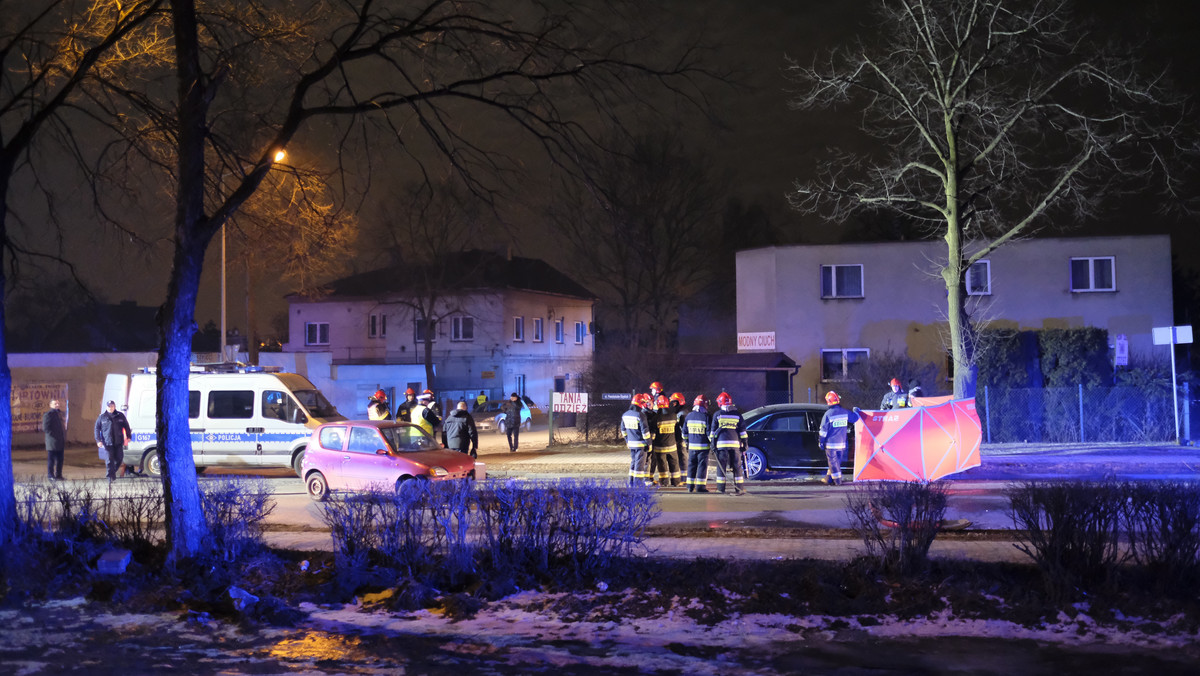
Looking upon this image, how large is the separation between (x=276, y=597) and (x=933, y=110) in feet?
59.4

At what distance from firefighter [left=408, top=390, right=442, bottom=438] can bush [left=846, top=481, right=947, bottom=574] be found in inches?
441

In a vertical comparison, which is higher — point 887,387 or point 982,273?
point 982,273

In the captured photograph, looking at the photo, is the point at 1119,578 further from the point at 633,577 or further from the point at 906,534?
the point at 633,577

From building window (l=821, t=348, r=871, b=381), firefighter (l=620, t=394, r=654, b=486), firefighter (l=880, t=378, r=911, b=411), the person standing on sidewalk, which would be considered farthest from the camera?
building window (l=821, t=348, r=871, b=381)

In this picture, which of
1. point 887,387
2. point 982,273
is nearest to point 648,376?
point 887,387

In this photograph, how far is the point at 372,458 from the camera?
14.5 meters

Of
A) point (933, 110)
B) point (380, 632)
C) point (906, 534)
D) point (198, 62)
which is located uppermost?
point (933, 110)

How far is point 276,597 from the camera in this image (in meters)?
7.85

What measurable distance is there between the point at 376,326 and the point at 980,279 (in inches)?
1255

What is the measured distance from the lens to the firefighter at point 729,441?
15.7 metres

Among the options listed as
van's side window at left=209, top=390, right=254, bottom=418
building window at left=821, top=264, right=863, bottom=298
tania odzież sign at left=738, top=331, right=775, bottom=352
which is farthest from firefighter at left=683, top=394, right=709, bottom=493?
building window at left=821, top=264, right=863, bottom=298

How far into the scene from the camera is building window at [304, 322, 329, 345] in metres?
52.2

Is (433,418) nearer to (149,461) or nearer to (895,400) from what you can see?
(149,461)

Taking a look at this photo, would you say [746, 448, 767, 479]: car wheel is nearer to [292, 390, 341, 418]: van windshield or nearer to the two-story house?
[292, 390, 341, 418]: van windshield
